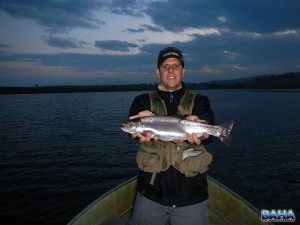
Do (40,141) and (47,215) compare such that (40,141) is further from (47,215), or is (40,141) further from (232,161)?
(232,161)

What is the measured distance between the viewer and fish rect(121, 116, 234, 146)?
19.0ft

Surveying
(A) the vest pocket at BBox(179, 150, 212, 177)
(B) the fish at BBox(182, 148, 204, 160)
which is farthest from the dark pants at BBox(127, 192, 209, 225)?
(B) the fish at BBox(182, 148, 204, 160)

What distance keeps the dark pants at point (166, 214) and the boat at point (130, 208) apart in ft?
7.82

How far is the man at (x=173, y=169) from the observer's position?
200 inches

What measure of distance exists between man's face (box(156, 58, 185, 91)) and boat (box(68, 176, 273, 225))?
158 inches

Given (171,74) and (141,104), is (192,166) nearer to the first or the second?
(141,104)

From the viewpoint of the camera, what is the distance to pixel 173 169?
5297 millimetres

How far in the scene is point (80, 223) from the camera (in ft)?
22.1

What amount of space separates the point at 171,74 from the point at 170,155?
184 centimetres

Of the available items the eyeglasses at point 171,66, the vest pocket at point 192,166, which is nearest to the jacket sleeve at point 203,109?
the vest pocket at point 192,166

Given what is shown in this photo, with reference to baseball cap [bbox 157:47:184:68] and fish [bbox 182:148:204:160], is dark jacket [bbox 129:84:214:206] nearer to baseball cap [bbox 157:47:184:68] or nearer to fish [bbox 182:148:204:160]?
fish [bbox 182:148:204:160]

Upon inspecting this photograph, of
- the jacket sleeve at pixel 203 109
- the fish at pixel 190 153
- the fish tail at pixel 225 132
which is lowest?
the fish at pixel 190 153

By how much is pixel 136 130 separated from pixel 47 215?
843 cm

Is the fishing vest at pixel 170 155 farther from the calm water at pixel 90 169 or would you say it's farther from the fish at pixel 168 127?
the calm water at pixel 90 169
